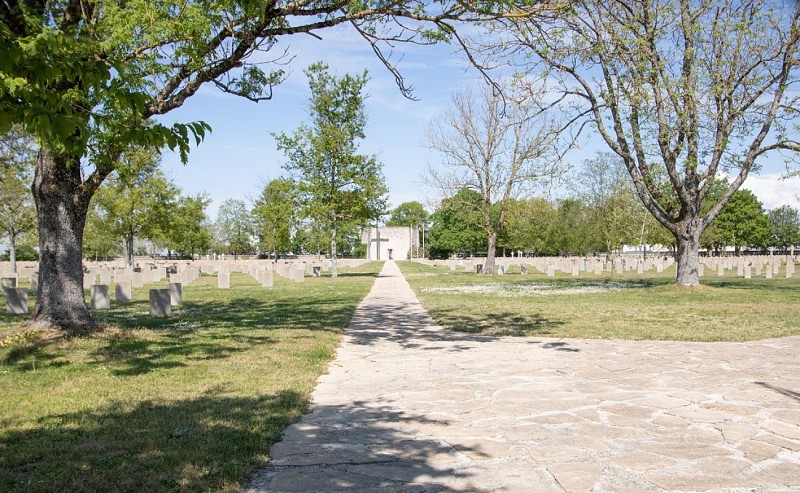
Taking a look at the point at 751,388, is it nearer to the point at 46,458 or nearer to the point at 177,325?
the point at 46,458

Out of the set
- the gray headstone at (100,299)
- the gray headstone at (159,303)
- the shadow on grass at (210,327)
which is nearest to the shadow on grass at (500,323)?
the shadow on grass at (210,327)

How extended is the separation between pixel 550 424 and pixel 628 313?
10168 mm

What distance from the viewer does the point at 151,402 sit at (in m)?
5.83

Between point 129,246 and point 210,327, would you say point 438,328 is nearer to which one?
point 210,327

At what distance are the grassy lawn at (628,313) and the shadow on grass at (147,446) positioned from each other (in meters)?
6.88

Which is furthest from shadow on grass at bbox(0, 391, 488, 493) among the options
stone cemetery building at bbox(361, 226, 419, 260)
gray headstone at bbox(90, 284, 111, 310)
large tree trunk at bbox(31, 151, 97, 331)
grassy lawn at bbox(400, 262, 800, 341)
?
stone cemetery building at bbox(361, 226, 419, 260)

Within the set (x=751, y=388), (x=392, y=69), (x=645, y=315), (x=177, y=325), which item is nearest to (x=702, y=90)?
(x=645, y=315)

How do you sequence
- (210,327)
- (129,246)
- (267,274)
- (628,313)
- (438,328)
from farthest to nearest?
(129,246)
(267,274)
(628,313)
(438,328)
(210,327)

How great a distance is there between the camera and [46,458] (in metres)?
4.16

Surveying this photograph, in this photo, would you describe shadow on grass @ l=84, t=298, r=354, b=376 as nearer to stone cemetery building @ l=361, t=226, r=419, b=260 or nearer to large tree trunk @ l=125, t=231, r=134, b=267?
large tree trunk @ l=125, t=231, r=134, b=267

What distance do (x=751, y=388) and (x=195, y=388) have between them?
6.27 metres

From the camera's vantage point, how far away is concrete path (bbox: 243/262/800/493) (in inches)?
151

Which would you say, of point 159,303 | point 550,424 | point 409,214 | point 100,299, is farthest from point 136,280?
point 409,214

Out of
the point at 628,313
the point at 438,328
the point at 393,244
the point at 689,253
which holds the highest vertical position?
the point at 393,244
